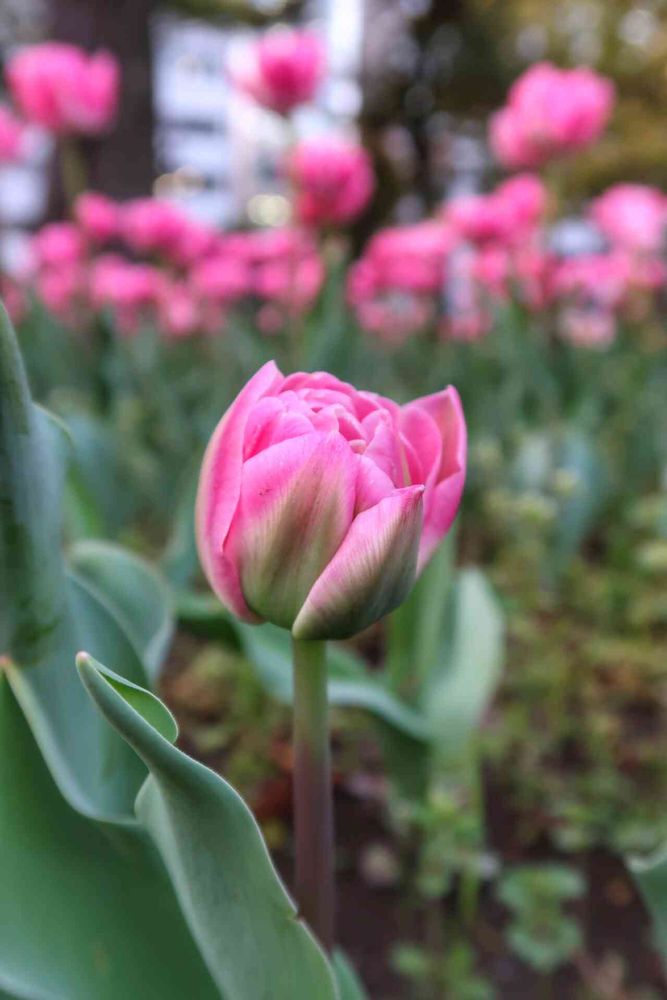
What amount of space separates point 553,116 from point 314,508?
147 centimetres

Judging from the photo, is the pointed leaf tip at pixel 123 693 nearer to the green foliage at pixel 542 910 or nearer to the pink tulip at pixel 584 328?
the green foliage at pixel 542 910

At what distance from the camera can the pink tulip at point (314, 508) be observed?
0.29m

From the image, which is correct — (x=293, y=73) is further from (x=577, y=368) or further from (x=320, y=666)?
(x=320, y=666)

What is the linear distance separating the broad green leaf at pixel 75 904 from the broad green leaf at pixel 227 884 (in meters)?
0.03

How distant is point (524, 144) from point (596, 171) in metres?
6.40

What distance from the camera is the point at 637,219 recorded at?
2.11 m

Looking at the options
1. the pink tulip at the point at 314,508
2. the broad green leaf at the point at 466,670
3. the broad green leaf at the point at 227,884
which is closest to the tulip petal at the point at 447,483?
the pink tulip at the point at 314,508

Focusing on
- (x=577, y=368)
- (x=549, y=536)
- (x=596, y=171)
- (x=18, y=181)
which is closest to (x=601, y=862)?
(x=549, y=536)

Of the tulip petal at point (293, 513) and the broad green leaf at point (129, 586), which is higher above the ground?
the tulip petal at point (293, 513)

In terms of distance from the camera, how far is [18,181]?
1131 cm

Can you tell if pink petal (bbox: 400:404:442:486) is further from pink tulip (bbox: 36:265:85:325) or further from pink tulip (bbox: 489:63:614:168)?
pink tulip (bbox: 36:265:85:325)

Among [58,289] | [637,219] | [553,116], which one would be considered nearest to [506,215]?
[553,116]

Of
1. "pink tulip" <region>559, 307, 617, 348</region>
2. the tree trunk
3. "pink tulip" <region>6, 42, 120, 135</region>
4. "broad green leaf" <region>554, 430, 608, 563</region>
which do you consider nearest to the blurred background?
the tree trunk

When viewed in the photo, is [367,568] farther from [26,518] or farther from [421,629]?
[421,629]
